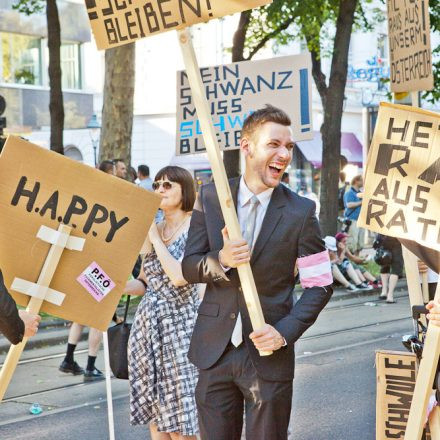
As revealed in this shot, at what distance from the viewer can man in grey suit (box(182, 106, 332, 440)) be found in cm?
443

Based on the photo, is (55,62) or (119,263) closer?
(119,263)

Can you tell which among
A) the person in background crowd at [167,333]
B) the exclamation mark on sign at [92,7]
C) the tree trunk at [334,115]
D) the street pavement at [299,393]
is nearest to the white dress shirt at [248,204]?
the exclamation mark on sign at [92,7]

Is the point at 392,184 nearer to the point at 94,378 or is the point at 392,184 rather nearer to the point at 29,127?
the point at 94,378

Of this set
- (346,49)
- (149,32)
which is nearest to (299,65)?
(149,32)

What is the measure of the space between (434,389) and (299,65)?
513 centimetres

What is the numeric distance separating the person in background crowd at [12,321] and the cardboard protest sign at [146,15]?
1.26m

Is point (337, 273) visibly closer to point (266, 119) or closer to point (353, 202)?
point (353, 202)

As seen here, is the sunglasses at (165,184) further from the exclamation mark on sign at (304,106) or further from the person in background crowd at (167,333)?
the exclamation mark on sign at (304,106)

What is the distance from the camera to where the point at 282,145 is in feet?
14.8

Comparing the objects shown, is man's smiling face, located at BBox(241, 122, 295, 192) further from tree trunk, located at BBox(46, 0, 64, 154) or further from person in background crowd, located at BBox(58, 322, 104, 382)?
tree trunk, located at BBox(46, 0, 64, 154)

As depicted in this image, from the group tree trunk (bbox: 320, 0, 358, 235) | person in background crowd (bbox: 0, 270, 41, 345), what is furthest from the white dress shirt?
tree trunk (bbox: 320, 0, 358, 235)

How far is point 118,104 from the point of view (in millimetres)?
18125

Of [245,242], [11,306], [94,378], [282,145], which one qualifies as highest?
[282,145]

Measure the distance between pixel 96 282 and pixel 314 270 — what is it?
118 cm
